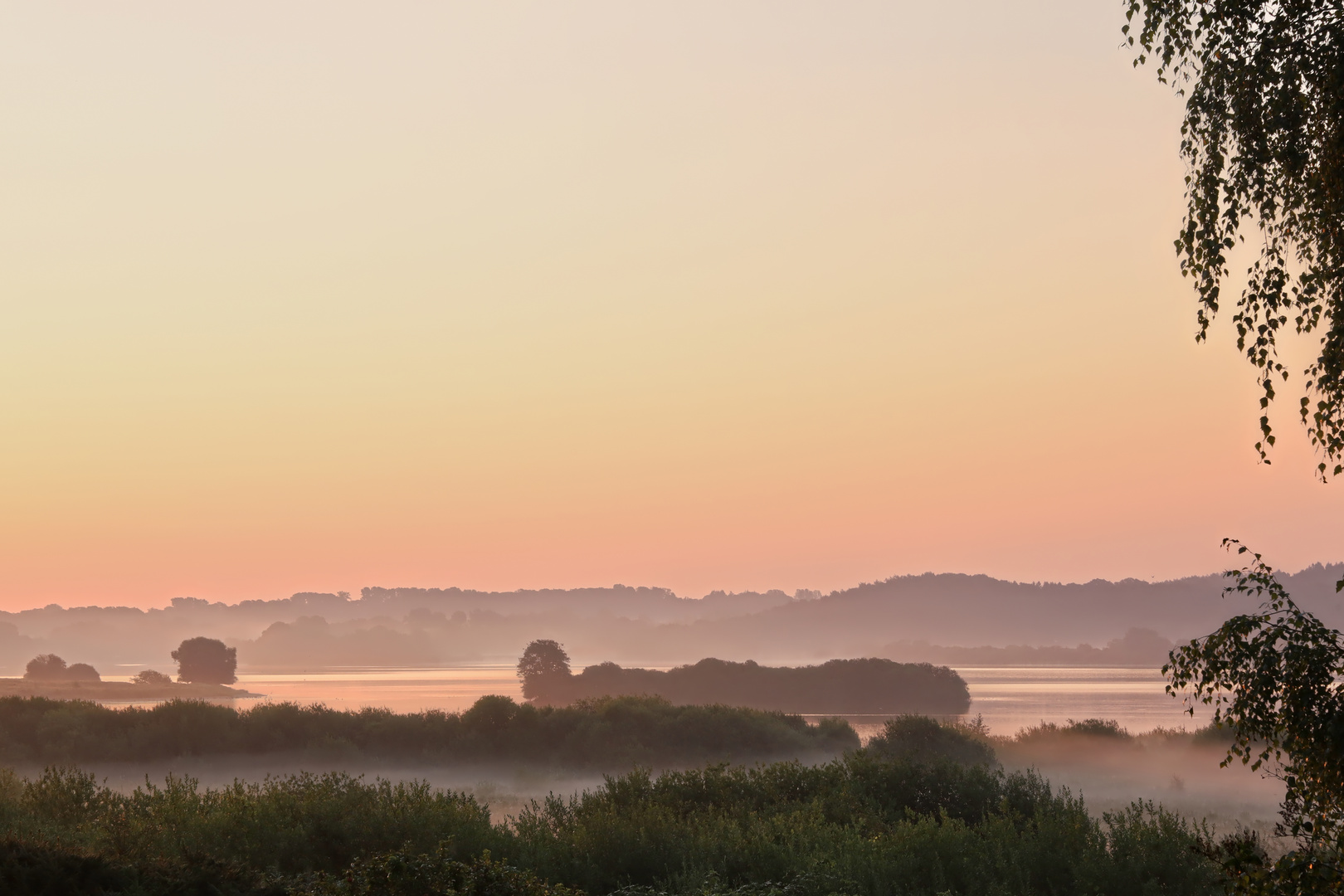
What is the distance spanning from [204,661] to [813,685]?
67949mm

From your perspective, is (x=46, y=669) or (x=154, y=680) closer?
(x=154, y=680)

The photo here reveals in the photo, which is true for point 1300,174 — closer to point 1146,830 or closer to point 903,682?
point 1146,830

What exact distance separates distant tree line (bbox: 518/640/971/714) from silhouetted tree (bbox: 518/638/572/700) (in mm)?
4588

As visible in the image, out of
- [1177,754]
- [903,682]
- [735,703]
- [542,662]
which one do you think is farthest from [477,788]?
[903,682]

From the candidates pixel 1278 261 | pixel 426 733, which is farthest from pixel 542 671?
pixel 1278 261

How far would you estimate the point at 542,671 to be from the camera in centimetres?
9225

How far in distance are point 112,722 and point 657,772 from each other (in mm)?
24876

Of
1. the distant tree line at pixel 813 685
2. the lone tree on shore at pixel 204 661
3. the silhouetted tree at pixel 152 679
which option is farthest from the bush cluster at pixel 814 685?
the lone tree on shore at pixel 204 661

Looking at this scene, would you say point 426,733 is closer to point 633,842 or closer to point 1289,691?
point 633,842

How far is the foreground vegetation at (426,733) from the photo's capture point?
4794 cm

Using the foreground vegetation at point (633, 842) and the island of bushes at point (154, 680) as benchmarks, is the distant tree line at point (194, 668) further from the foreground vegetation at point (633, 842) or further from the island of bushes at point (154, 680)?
the foreground vegetation at point (633, 842)

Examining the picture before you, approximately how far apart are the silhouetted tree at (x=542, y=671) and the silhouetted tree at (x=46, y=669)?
62.2 metres

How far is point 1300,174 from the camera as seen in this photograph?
1205 cm

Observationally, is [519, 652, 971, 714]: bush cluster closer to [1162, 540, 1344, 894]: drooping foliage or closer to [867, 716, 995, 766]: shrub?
[867, 716, 995, 766]: shrub
